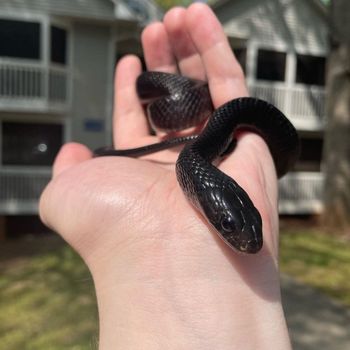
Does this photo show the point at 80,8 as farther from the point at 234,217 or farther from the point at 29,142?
the point at 234,217

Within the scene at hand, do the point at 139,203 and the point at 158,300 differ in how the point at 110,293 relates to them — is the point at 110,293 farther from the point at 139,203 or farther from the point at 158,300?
the point at 139,203

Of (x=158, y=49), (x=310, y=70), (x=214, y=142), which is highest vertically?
(x=310, y=70)

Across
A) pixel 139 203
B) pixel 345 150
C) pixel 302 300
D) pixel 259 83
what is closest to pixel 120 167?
pixel 139 203

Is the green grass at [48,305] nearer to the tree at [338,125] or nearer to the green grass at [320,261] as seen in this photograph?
the green grass at [320,261]

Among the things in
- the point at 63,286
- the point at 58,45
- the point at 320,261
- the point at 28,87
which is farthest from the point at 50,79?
the point at 320,261

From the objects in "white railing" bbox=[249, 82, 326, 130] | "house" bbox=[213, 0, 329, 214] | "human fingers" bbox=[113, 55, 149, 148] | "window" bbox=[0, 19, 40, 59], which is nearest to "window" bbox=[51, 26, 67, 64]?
"window" bbox=[0, 19, 40, 59]
